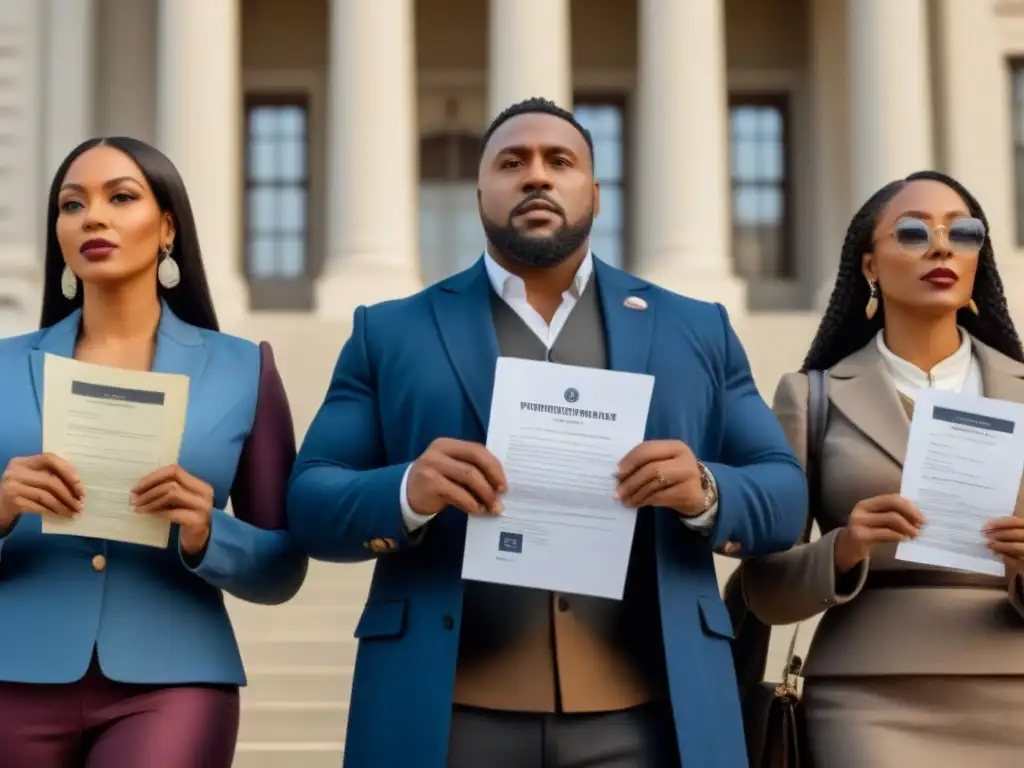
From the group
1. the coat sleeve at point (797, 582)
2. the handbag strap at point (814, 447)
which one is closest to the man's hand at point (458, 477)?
the coat sleeve at point (797, 582)

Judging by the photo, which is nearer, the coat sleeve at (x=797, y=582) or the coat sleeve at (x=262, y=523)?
the coat sleeve at (x=262, y=523)

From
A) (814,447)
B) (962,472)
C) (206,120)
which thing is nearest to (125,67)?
(206,120)

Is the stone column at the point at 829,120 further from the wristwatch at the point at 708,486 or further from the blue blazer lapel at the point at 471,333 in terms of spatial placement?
the wristwatch at the point at 708,486

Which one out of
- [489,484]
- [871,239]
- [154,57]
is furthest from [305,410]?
[489,484]

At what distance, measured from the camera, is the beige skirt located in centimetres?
502

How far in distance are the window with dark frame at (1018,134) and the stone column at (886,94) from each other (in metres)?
4.02

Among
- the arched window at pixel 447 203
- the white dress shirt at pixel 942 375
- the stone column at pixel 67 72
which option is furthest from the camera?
the arched window at pixel 447 203

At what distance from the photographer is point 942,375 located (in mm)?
5543

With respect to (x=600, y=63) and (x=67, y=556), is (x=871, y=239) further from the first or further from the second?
(x=600, y=63)

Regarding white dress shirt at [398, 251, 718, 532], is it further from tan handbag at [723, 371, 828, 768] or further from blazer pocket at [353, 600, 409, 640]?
tan handbag at [723, 371, 828, 768]

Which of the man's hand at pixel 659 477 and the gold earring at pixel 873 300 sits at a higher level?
the gold earring at pixel 873 300

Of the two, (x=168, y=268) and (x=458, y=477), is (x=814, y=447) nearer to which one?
(x=458, y=477)

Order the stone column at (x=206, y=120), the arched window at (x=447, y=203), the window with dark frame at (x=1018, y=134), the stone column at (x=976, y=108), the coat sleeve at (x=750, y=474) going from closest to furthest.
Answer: the coat sleeve at (x=750, y=474) → the stone column at (x=206, y=120) → the stone column at (x=976, y=108) → the window with dark frame at (x=1018, y=134) → the arched window at (x=447, y=203)

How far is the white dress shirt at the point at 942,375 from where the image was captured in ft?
18.1
